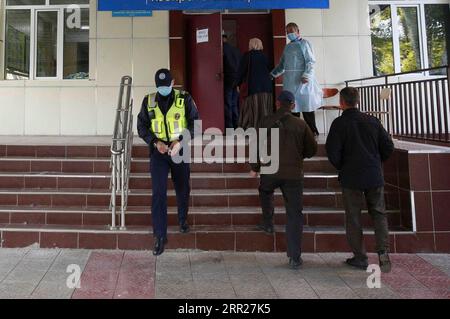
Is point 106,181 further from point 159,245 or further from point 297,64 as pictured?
point 297,64

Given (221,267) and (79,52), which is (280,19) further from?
(221,267)

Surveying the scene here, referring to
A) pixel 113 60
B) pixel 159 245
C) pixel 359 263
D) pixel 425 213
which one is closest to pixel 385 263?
pixel 359 263

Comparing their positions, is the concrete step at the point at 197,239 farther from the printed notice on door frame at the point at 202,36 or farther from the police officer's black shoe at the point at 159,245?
the printed notice on door frame at the point at 202,36

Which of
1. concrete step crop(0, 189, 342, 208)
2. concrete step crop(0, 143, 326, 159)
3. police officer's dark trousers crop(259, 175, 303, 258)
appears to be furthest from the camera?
concrete step crop(0, 143, 326, 159)

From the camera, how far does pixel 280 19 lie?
8.24m

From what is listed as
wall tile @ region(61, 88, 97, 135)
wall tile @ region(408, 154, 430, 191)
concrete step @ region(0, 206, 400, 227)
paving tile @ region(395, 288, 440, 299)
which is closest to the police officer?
concrete step @ region(0, 206, 400, 227)

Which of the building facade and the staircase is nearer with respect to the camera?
the staircase

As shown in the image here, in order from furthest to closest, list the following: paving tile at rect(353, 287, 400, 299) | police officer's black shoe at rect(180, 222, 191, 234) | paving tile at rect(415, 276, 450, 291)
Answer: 1. police officer's black shoe at rect(180, 222, 191, 234)
2. paving tile at rect(415, 276, 450, 291)
3. paving tile at rect(353, 287, 400, 299)

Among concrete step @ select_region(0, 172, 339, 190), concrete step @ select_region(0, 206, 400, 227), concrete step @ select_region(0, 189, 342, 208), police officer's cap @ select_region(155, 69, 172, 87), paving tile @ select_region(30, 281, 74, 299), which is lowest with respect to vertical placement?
paving tile @ select_region(30, 281, 74, 299)

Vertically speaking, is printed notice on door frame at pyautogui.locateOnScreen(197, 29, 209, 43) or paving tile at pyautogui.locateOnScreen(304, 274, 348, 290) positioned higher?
printed notice on door frame at pyautogui.locateOnScreen(197, 29, 209, 43)

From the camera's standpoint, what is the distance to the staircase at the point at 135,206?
4.75m

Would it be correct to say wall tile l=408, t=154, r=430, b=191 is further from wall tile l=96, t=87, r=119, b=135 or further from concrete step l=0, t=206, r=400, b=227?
wall tile l=96, t=87, r=119, b=135

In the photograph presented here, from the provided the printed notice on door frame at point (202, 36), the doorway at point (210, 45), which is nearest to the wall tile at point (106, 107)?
the doorway at point (210, 45)

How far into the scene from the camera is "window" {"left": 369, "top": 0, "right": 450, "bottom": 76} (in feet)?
28.6
